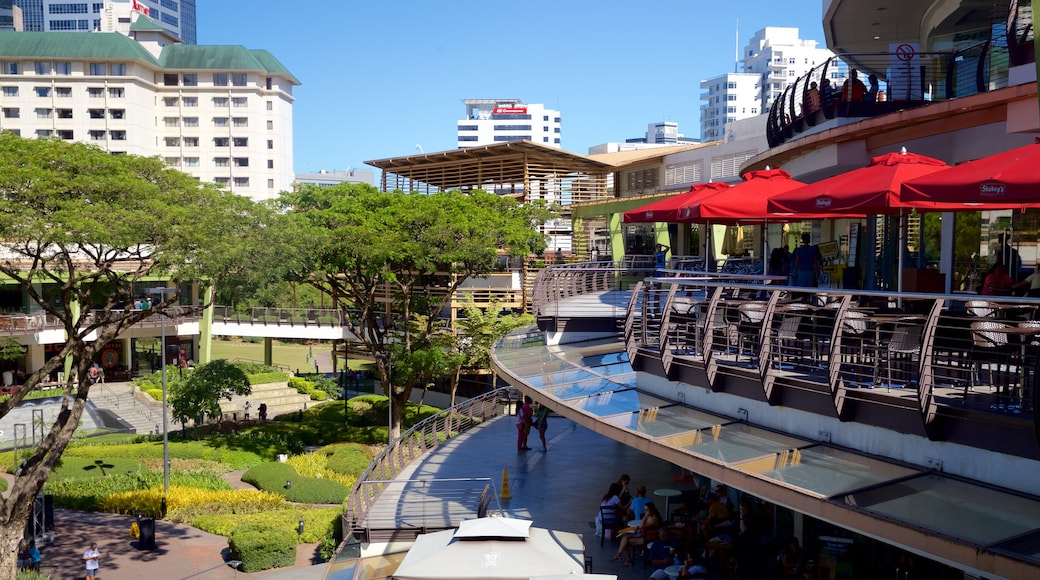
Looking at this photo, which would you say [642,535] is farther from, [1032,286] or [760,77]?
[760,77]

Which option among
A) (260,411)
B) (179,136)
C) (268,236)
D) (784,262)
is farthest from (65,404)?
(179,136)

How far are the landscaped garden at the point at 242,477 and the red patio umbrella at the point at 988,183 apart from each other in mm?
18883

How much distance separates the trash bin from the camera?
78.0ft

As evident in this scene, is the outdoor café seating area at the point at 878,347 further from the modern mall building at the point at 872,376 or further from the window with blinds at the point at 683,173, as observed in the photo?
the window with blinds at the point at 683,173

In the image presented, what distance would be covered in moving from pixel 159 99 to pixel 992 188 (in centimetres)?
8923

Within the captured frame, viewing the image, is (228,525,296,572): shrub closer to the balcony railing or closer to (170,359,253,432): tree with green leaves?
(170,359,253,432): tree with green leaves

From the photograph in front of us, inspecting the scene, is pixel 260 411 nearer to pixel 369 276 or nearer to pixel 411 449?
pixel 369 276

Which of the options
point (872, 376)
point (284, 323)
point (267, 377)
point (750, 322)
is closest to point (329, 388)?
point (267, 377)

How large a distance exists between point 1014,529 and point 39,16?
18873 cm

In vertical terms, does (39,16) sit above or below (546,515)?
above

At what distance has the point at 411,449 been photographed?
19891 mm

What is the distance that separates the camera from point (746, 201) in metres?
14.3

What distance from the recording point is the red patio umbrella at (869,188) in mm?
10055

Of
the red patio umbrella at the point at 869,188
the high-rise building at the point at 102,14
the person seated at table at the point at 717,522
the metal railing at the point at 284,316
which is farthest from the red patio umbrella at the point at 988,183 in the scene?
the high-rise building at the point at 102,14
